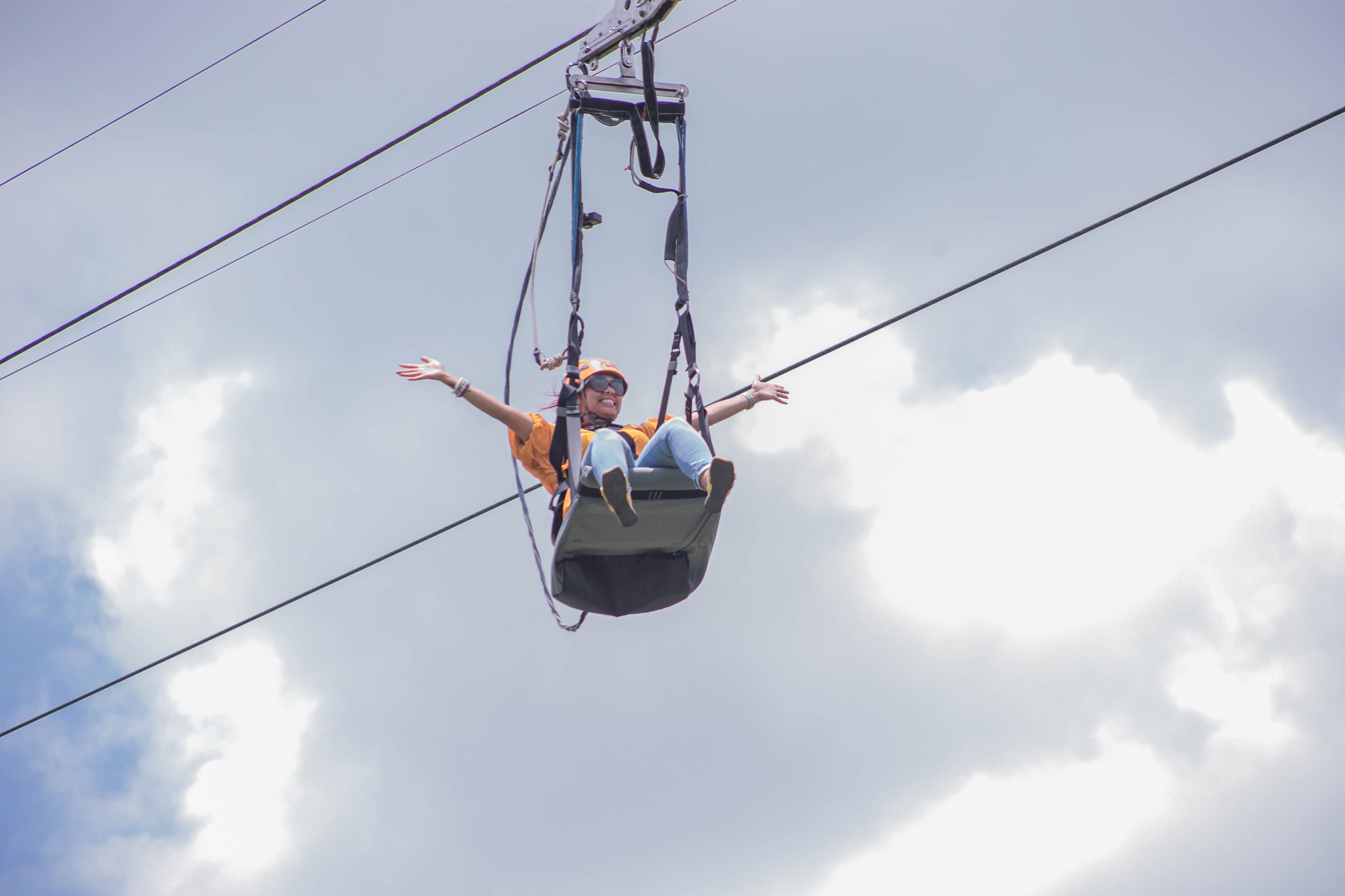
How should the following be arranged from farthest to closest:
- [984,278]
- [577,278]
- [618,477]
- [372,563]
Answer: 1. [372,563]
2. [984,278]
3. [577,278]
4. [618,477]

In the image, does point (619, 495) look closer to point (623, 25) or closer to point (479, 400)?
point (479, 400)

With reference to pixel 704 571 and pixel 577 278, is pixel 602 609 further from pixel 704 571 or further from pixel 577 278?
pixel 577 278

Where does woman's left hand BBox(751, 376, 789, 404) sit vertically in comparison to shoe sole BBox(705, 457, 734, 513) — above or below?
above

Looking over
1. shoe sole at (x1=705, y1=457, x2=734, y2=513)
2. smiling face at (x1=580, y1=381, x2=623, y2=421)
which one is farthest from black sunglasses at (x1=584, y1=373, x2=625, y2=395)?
shoe sole at (x1=705, y1=457, x2=734, y2=513)

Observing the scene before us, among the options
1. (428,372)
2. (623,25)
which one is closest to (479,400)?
→ (428,372)

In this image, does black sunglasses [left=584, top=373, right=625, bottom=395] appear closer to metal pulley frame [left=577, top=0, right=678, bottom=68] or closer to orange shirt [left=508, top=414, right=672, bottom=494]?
orange shirt [left=508, top=414, right=672, bottom=494]

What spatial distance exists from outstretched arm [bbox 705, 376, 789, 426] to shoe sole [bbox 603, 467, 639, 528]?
3.70 feet

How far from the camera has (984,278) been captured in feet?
22.2

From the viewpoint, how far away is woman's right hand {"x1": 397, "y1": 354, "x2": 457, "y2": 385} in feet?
21.0

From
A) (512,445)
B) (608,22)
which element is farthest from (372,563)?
(608,22)

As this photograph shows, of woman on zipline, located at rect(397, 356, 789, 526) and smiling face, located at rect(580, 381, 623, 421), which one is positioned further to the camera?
smiling face, located at rect(580, 381, 623, 421)

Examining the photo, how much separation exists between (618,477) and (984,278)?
2011 millimetres

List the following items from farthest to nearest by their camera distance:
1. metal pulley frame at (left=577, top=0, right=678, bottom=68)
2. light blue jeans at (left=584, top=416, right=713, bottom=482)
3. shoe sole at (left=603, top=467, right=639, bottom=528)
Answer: metal pulley frame at (left=577, top=0, right=678, bottom=68)
light blue jeans at (left=584, top=416, right=713, bottom=482)
shoe sole at (left=603, top=467, right=639, bottom=528)

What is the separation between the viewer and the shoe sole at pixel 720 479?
232 inches
